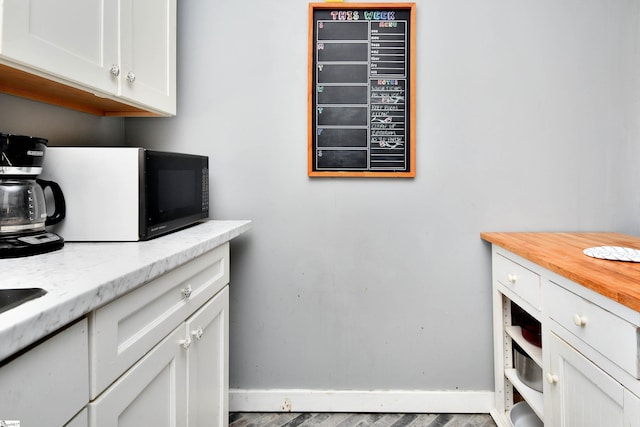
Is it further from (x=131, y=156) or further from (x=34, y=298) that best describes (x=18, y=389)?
(x=131, y=156)

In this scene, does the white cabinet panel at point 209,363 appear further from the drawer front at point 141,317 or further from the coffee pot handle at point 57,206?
the coffee pot handle at point 57,206

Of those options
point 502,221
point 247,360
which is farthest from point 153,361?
point 502,221

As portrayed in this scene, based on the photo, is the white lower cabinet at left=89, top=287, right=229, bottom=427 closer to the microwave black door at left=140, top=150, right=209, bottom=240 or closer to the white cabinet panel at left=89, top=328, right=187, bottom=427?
the white cabinet panel at left=89, top=328, right=187, bottom=427

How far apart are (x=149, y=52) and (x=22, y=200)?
74cm

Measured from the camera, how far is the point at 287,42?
1678mm

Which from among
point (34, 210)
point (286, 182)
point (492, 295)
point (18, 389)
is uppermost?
point (286, 182)

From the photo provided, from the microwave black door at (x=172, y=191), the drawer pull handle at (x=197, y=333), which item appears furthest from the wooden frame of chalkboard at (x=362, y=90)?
the drawer pull handle at (x=197, y=333)

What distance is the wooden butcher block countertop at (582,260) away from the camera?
0.83 m

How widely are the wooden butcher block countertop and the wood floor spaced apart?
831mm

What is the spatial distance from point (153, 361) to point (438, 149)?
141 cm

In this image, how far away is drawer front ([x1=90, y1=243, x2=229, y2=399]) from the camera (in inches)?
26.1

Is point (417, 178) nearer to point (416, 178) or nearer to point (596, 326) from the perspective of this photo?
point (416, 178)

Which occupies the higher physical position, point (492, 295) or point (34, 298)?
point (34, 298)

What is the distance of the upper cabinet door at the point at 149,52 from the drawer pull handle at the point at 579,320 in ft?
5.03
